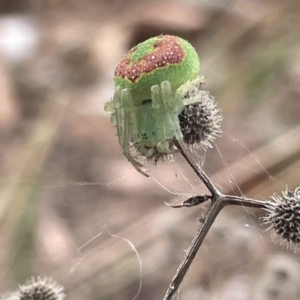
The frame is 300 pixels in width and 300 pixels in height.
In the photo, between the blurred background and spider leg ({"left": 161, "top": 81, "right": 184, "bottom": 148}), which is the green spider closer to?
spider leg ({"left": 161, "top": 81, "right": 184, "bottom": 148})

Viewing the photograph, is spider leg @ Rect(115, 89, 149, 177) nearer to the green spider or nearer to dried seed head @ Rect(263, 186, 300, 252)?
the green spider

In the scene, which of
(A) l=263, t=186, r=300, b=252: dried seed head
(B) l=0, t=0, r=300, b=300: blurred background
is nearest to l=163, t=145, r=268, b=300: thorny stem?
(A) l=263, t=186, r=300, b=252: dried seed head

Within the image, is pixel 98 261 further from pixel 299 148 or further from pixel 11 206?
pixel 299 148

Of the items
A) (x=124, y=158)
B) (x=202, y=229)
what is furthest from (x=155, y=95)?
(x=124, y=158)

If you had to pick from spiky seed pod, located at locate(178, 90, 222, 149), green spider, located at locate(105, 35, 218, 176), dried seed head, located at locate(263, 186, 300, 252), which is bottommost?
dried seed head, located at locate(263, 186, 300, 252)

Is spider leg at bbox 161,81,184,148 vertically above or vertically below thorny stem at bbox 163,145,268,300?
above

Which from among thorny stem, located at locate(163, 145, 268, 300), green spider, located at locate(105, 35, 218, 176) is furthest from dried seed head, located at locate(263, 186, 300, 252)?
green spider, located at locate(105, 35, 218, 176)

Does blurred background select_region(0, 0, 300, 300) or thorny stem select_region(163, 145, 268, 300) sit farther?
blurred background select_region(0, 0, 300, 300)

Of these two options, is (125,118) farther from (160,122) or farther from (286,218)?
(286,218)
